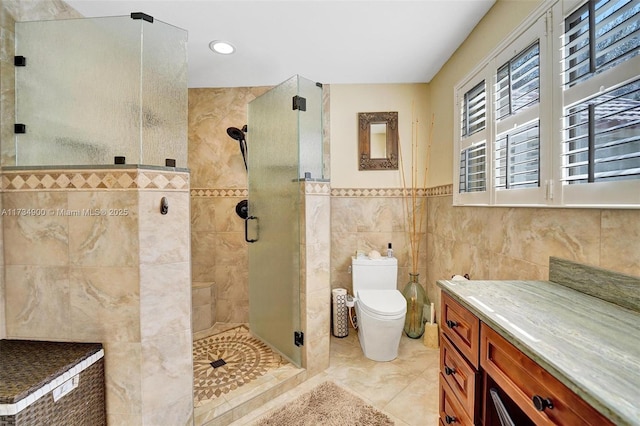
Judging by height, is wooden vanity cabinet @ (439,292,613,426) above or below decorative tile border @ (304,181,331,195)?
below

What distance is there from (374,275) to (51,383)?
207 cm

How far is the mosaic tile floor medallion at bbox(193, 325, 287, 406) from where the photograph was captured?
171 cm

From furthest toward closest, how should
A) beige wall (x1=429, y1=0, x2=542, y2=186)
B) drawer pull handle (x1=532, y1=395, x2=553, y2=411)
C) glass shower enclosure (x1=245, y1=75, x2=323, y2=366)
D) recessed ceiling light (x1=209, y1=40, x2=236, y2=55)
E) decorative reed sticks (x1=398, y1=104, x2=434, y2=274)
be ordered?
decorative reed sticks (x1=398, y1=104, x2=434, y2=274) → recessed ceiling light (x1=209, y1=40, x2=236, y2=55) → glass shower enclosure (x1=245, y1=75, x2=323, y2=366) → beige wall (x1=429, y1=0, x2=542, y2=186) → drawer pull handle (x1=532, y1=395, x2=553, y2=411)

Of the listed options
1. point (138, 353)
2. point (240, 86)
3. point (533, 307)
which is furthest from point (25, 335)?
point (240, 86)

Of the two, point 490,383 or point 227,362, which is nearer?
point 490,383

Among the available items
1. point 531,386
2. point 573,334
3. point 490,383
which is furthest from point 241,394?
point 573,334

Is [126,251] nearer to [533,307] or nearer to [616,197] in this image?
[533,307]

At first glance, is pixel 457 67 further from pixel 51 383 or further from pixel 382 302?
pixel 51 383

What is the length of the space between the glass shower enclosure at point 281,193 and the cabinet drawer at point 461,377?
1.03m

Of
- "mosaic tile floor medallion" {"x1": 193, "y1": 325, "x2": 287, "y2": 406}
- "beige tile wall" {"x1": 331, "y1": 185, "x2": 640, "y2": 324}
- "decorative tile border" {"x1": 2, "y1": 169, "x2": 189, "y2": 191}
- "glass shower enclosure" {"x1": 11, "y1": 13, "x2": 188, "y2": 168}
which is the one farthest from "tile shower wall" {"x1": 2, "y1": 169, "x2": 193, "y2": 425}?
"beige tile wall" {"x1": 331, "y1": 185, "x2": 640, "y2": 324}

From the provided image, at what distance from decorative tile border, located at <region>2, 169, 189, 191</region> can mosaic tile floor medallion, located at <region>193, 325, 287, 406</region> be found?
130cm

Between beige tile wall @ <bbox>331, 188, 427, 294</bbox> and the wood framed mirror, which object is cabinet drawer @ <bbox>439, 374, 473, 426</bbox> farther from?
the wood framed mirror

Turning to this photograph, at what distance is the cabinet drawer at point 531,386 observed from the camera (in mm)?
569

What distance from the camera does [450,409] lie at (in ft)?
3.70
